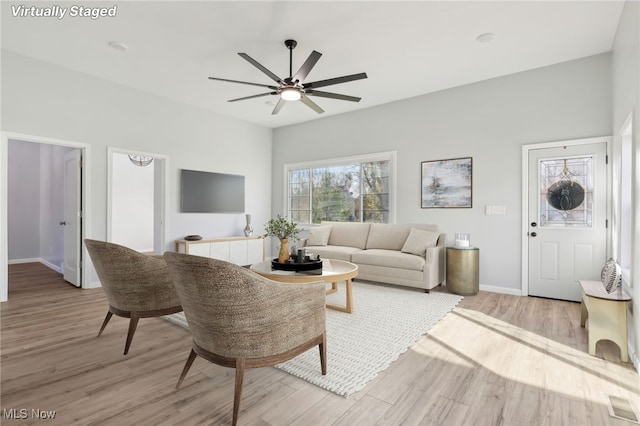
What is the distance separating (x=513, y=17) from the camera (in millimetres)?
3111

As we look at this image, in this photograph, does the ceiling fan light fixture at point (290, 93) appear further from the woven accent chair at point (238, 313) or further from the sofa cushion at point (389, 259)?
the sofa cushion at point (389, 259)

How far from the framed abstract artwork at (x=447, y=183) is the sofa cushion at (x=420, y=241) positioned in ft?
2.04

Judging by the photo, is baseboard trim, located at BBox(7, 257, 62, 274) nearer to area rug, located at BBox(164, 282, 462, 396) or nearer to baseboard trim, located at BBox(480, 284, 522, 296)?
area rug, located at BBox(164, 282, 462, 396)

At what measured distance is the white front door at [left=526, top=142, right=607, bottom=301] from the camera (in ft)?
12.5

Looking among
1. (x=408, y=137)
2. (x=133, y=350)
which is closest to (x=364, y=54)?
(x=408, y=137)

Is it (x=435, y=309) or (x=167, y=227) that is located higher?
(x=167, y=227)

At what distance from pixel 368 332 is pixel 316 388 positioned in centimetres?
101

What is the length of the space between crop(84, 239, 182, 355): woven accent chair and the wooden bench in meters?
3.24

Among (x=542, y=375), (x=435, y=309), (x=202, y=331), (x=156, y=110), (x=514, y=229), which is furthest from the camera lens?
(x=156, y=110)

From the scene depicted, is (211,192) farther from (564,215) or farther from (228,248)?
(564,215)

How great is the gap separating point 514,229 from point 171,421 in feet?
14.4

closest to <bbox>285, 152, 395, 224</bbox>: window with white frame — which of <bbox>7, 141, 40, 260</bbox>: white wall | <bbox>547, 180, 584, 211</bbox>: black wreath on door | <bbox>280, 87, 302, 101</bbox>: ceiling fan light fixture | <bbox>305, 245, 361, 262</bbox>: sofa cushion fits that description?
<bbox>305, 245, 361, 262</bbox>: sofa cushion

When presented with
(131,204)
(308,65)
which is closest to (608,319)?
(308,65)

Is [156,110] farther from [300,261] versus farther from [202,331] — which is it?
[202,331]
